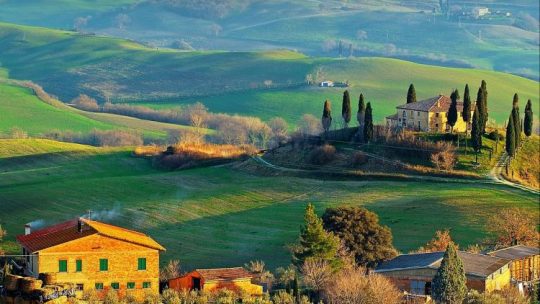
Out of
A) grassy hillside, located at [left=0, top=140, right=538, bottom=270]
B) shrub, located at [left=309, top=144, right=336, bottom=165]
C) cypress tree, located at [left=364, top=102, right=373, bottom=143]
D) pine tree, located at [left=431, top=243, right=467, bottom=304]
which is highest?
cypress tree, located at [left=364, top=102, right=373, bottom=143]

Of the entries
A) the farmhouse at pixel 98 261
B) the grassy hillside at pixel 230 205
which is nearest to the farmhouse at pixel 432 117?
the grassy hillside at pixel 230 205

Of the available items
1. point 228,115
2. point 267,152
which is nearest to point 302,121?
point 228,115

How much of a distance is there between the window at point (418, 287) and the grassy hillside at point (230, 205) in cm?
1115

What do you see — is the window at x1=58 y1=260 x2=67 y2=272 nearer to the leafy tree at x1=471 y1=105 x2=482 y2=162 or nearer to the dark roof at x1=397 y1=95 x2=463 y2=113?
the leafy tree at x1=471 y1=105 x2=482 y2=162

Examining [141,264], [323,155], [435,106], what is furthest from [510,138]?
[141,264]

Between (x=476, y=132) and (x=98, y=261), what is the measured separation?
45.5 m

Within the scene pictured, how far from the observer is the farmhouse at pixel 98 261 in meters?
63.9

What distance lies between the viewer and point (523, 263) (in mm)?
76188

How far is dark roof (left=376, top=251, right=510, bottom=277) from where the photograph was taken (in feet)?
232

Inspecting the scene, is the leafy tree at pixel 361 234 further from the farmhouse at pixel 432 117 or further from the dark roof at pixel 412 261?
the farmhouse at pixel 432 117

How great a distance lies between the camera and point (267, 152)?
11731 centimetres

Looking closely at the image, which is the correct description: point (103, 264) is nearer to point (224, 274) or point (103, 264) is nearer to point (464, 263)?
point (224, 274)

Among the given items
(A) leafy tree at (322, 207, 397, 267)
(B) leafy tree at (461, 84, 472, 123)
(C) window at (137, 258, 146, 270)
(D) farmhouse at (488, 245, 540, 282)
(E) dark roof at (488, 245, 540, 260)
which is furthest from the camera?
(B) leafy tree at (461, 84, 472, 123)

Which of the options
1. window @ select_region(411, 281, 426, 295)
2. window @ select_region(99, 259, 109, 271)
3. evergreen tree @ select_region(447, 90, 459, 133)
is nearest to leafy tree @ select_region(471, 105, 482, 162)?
evergreen tree @ select_region(447, 90, 459, 133)
